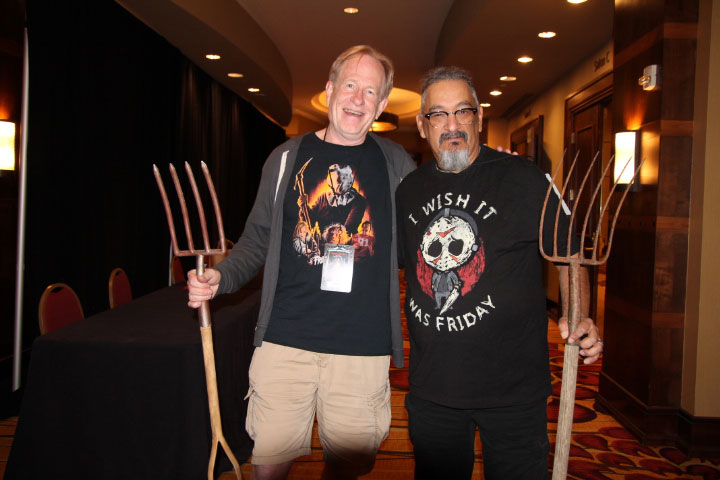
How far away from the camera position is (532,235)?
1501mm

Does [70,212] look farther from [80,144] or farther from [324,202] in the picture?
[324,202]

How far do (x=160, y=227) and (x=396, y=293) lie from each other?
4893mm

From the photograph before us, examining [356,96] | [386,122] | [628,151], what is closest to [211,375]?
[356,96]

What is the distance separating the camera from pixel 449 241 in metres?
1.52

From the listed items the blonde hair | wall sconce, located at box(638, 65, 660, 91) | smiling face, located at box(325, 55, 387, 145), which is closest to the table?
smiling face, located at box(325, 55, 387, 145)

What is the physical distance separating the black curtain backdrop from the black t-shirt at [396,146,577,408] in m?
3.42

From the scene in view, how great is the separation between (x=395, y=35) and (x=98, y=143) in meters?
4.24

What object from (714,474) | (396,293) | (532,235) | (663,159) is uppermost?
(663,159)

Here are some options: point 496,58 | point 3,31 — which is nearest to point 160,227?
point 3,31

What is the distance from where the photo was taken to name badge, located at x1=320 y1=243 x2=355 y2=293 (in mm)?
1712

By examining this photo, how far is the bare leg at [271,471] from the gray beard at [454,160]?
108 centimetres

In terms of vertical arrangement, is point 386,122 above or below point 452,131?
above

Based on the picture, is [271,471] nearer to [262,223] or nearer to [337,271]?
[337,271]

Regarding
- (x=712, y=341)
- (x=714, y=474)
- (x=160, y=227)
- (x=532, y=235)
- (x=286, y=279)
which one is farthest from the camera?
(x=160, y=227)
